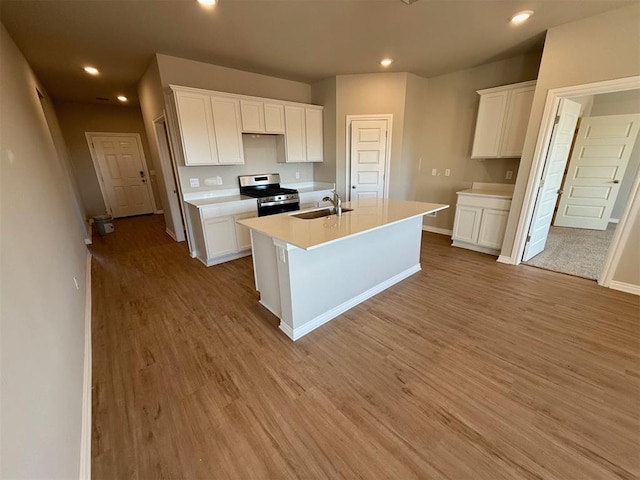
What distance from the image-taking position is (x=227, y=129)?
3623 millimetres

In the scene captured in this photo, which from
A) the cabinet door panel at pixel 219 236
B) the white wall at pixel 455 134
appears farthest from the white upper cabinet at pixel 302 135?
the white wall at pixel 455 134

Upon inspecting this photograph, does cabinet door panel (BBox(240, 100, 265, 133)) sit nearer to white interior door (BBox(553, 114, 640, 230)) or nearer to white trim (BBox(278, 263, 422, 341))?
white trim (BBox(278, 263, 422, 341))

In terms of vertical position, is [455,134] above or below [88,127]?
below

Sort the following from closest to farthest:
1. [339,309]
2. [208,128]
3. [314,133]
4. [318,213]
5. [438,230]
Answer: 1. [339,309]
2. [318,213]
3. [208,128]
4. [314,133]
5. [438,230]

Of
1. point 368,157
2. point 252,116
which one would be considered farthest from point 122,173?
point 368,157

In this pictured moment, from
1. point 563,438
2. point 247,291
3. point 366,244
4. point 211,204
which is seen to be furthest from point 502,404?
point 211,204

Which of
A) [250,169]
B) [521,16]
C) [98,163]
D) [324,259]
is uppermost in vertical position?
[521,16]

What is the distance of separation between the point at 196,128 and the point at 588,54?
4413 millimetres

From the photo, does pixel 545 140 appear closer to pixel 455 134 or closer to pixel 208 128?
pixel 455 134

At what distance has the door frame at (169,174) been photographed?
3953 mm

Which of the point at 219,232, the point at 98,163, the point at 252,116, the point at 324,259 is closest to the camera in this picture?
the point at 324,259

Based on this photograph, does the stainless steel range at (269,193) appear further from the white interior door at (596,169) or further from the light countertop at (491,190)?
the white interior door at (596,169)

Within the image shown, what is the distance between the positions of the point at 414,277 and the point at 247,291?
2.04 m

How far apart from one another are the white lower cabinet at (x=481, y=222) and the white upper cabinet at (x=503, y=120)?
0.65m
